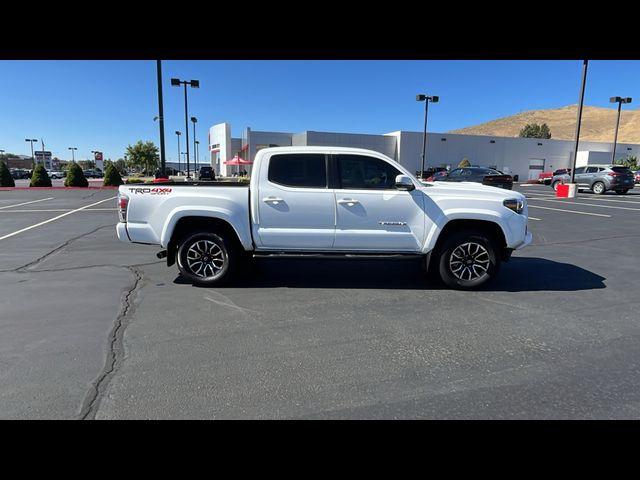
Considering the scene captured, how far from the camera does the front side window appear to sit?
519cm

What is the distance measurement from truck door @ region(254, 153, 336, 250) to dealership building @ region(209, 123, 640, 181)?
42997 mm

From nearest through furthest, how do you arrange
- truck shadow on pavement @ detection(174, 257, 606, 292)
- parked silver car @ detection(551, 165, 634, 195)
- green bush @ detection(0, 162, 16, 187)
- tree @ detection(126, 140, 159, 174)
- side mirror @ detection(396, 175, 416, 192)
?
side mirror @ detection(396, 175, 416, 192)
truck shadow on pavement @ detection(174, 257, 606, 292)
parked silver car @ detection(551, 165, 634, 195)
green bush @ detection(0, 162, 16, 187)
tree @ detection(126, 140, 159, 174)

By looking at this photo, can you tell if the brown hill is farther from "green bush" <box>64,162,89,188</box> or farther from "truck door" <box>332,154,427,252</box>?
"truck door" <box>332,154,427,252</box>

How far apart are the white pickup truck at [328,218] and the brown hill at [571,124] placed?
6037 inches

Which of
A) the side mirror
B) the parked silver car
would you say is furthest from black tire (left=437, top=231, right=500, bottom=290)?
the parked silver car

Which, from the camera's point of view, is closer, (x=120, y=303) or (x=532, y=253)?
(x=120, y=303)

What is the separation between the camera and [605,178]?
73.2 ft
